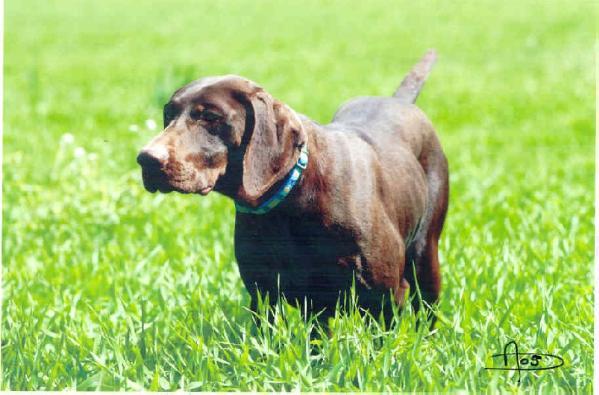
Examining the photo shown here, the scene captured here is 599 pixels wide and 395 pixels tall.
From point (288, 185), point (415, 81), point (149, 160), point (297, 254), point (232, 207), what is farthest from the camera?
point (232, 207)

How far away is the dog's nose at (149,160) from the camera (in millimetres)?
2871

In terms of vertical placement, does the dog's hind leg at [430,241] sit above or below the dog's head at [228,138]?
below

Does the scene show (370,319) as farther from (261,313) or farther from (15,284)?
(15,284)

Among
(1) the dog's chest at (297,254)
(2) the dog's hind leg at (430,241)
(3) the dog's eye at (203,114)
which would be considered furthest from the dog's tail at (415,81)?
(3) the dog's eye at (203,114)

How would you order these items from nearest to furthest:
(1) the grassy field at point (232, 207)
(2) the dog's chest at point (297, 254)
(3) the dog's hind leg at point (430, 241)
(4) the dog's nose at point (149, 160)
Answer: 1. (4) the dog's nose at point (149, 160)
2. (2) the dog's chest at point (297, 254)
3. (1) the grassy field at point (232, 207)
4. (3) the dog's hind leg at point (430, 241)

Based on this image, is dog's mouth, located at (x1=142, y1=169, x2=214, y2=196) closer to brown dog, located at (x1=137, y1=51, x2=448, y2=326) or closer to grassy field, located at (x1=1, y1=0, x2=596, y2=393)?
brown dog, located at (x1=137, y1=51, x2=448, y2=326)

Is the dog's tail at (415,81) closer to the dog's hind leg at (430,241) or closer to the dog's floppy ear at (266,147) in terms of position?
the dog's hind leg at (430,241)

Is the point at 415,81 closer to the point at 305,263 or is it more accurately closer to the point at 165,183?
the point at 305,263

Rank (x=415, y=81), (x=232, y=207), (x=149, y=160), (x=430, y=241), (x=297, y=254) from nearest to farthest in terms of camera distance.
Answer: (x=149, y=160) → (x=297, y=254) → (x=430, y=241) → (x=415, y=81) → (x=232, y=207)

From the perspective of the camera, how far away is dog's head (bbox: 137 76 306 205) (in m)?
2.96
